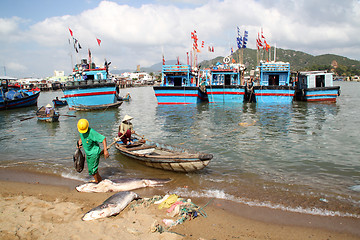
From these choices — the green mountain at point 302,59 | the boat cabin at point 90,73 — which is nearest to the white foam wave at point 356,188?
the boat cabin at point 90,73

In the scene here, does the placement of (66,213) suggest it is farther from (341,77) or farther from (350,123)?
(341,77)

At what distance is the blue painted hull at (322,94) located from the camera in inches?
1030

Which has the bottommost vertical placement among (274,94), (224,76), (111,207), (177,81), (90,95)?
(111,207)

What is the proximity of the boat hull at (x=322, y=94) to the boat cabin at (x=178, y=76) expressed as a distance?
12767 millimetres

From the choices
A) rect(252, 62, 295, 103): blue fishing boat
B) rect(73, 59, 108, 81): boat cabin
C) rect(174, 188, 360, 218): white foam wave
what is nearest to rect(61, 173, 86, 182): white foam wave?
rect(174, 188, 360, 218): white foam wave

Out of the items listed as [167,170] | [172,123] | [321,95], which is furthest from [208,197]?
[321,95]

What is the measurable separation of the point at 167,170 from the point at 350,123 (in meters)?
14.0

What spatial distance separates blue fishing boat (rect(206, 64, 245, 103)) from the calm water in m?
9.99

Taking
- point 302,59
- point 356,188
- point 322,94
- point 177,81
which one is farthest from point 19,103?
point 302,59

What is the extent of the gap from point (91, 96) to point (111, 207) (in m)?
21.6

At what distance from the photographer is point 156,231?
4.32 meters

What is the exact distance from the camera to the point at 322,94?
26562 mm

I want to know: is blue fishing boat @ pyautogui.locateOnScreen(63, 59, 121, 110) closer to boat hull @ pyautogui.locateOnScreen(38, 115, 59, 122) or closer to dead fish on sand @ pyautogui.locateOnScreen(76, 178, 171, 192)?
boat hull @ pyautogui.locateOnScreen(38, 115, 59, 122)

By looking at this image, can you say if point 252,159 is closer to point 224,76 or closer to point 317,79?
point 224,76
